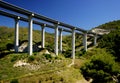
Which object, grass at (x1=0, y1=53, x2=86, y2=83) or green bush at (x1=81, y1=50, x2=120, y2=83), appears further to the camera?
green bush at (x1=81, y1=50, x2=120, y2=83)

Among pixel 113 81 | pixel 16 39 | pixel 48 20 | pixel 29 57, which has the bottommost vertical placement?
pixel 113 81

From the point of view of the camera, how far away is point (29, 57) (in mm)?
65938

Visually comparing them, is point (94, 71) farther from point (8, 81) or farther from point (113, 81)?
point (8, 81)

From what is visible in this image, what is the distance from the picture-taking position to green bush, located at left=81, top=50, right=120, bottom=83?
56928 millimetres

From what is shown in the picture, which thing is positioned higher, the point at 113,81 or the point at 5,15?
the point at 5,15

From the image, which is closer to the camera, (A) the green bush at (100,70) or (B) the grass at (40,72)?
(B) the grass at (40,72)

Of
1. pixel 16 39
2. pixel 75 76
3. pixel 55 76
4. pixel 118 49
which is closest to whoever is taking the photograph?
pixel 55 76

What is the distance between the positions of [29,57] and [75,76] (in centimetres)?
1666

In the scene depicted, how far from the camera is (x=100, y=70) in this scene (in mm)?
57344

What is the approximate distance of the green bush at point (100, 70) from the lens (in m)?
56.9

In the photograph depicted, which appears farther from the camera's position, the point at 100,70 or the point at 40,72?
the point at 100,70

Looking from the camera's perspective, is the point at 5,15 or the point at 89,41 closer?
the point at 5,15

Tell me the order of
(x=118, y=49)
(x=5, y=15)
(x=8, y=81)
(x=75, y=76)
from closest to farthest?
(x=8, y=81) < (x=75, y=76) < (x=5, y=15) < (x=118, y=49)

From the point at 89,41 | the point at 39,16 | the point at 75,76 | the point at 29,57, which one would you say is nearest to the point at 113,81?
the point at 75,76
